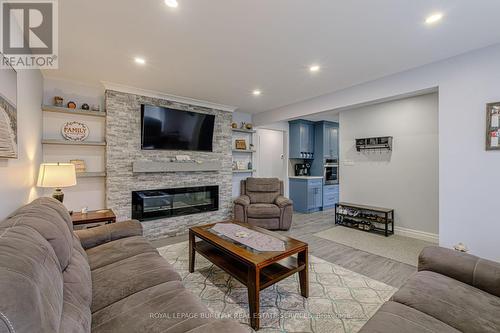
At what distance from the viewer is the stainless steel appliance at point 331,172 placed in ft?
20.6

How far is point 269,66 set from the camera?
2854 millimetres

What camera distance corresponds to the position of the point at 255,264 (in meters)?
1.78

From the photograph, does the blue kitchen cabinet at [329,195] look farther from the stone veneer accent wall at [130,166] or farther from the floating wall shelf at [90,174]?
the floating wall shelf at [90,174]

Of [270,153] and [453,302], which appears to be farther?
[270,153]

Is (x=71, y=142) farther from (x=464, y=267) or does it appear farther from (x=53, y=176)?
(x=464, y=267)

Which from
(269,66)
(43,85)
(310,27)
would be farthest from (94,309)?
(43,85)

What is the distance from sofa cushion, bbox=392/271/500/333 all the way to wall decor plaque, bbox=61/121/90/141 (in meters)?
4.25

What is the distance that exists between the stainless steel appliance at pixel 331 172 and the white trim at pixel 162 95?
3126 mm

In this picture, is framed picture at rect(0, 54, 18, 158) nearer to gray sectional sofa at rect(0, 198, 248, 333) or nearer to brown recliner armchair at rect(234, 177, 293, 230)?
gray sectional sofa at rect(0, 198, 248, 333)

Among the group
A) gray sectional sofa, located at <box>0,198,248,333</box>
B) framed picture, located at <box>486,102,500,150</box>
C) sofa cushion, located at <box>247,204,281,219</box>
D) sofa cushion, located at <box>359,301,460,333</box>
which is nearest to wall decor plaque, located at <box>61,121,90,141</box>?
gray sectional sofa, located at <box>0,198,248,333</box>

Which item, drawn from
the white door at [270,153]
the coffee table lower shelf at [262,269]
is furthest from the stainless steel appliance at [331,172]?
the coffee table lower shelf at [262,269]

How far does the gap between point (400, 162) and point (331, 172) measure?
241cm

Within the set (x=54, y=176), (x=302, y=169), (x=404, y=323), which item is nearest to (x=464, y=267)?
(x=404, y=323)

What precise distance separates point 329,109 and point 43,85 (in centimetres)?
439
